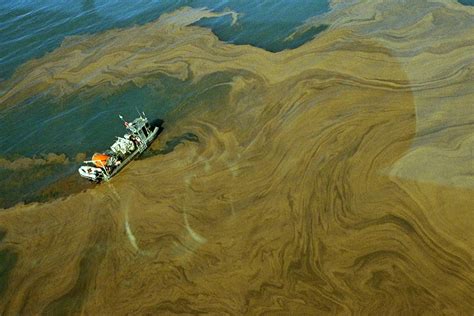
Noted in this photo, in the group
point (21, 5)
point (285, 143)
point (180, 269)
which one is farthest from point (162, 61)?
point (21, 5)

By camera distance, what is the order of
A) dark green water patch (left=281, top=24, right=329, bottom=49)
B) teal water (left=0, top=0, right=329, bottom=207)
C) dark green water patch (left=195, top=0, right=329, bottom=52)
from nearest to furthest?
1. teal water (left=0, top=0, right=329, bottom=207)
2. dark green water patch (left=281, top=24, right=329, bottom=49)
3. dark green water patch (left=195, top=0, right=329, bottom=52)

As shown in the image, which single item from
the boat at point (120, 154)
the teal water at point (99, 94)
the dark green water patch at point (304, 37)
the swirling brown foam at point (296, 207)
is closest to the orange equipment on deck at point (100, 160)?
the boat at point (120, 154)

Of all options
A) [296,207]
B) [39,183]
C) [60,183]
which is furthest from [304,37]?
[39,183]

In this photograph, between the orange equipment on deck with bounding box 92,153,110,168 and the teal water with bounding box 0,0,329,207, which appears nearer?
the orange equipment on deck with bounding box 92,153,110,168

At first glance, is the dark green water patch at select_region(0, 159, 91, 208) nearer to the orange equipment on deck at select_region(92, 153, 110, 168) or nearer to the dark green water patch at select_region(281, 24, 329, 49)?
the orange equipment on deck at select_region(92, 153, 110, 168)

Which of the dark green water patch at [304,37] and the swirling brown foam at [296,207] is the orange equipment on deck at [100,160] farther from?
the dark green water patch at [304,37]

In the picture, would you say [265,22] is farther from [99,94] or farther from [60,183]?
[60,183]

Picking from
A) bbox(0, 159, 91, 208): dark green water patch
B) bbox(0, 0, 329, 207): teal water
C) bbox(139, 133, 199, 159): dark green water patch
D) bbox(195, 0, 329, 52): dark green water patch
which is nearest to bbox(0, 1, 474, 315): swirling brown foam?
bbox(139, 133, 199, 159): dark green water patch
